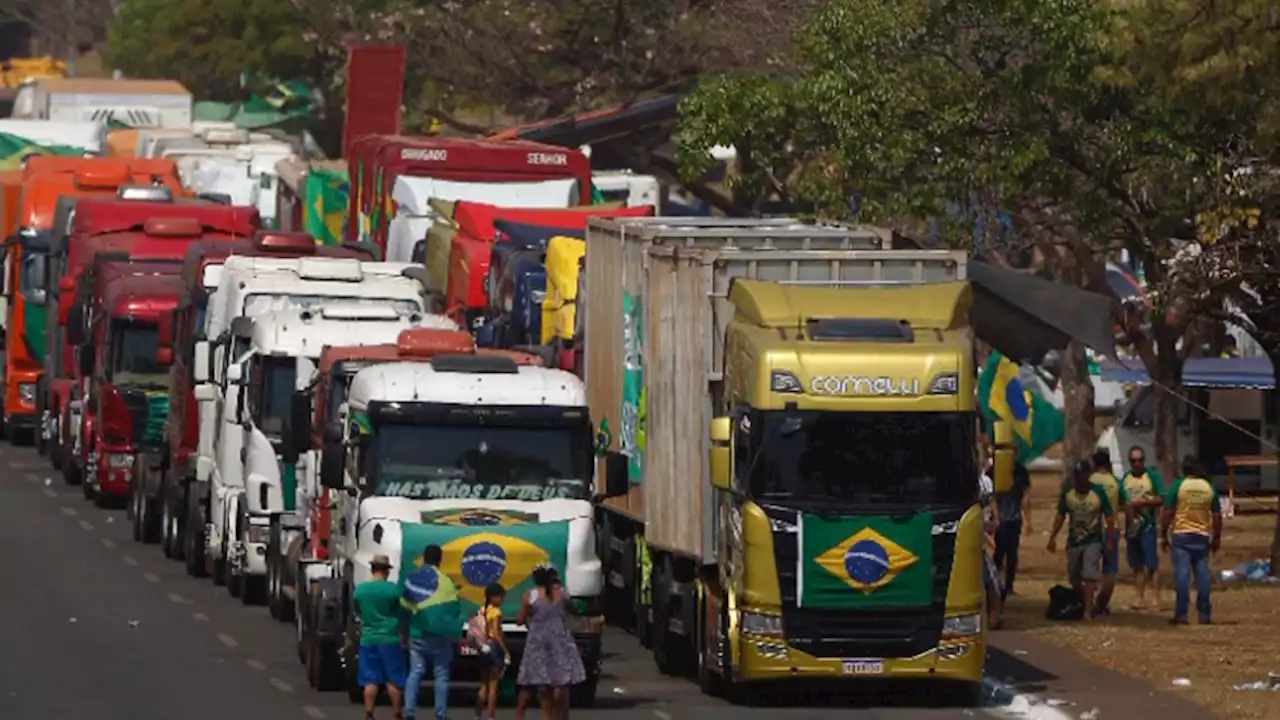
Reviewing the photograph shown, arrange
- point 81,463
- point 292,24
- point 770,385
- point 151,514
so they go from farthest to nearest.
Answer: point 292,24 → point 81,463 → point 151,514 → point 770,385

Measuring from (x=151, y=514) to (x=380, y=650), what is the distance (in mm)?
15347

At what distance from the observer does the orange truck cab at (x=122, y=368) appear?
39.3 m

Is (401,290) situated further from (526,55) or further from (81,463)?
(526,55)

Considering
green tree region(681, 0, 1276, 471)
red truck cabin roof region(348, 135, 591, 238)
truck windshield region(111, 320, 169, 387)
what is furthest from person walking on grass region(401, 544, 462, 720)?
red truck cabin roof region(348, 135, 591, 238)

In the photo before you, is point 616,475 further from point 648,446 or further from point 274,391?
point 274,391

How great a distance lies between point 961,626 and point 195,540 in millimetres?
12104

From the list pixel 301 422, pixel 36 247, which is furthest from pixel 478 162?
pixel 301 422

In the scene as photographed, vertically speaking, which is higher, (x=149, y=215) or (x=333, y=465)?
(x=149, y=215)

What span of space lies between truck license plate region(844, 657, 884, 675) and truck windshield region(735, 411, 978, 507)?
1.17 meters

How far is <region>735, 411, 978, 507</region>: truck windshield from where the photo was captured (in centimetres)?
2455

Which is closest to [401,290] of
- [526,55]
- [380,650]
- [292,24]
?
[380,650]

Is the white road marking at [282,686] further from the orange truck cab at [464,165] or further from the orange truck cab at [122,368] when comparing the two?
the orange truck cab at [464,165]

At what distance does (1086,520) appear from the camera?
30.0m

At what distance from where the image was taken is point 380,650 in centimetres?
2281
